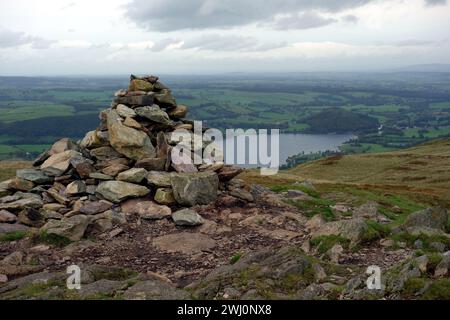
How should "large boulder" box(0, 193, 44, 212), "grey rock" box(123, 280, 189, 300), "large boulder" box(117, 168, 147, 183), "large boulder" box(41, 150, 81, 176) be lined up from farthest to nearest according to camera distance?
"large boulder" box(41, 150, 81, 176) → "large boulder" box(117, 168, 147, 183) → "large boulder" box(0, 193, 44, 212) → "grey rock" box(123, 280, 189, 300)

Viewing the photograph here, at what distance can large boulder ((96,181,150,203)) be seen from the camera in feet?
80.0

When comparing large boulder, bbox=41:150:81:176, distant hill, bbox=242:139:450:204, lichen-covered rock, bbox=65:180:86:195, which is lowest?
distant hill, bbox=242:139:450:204

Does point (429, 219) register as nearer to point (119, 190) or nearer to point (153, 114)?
point (119, 190)

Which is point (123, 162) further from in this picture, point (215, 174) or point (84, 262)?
point (84, 262)

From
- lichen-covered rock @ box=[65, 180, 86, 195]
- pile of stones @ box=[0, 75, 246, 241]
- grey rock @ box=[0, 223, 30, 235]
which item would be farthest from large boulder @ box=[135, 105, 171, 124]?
grey rock @ box=[0, 223, 30, 235]

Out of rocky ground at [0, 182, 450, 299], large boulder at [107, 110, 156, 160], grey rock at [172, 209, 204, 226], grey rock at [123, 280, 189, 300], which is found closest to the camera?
grey rock at [123, 280, 189, 300]

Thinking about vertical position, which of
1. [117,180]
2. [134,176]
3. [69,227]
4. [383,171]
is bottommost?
[383,171]

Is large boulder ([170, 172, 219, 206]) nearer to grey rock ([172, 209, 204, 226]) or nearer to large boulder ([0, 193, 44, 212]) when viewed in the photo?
grey rock ([172, 209, 204, 226])

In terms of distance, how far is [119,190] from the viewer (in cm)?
2466

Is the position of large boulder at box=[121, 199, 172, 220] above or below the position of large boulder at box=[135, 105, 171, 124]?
below

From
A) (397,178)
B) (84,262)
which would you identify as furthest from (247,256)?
(397,178)

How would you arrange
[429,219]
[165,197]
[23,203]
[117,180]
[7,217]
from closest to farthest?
[429,219]
[7,217]
[23,203]
[165,197]
[117,180]

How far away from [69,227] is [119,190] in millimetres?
4277

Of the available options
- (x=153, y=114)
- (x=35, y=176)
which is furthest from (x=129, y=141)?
(x=35, y=176)
